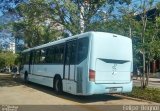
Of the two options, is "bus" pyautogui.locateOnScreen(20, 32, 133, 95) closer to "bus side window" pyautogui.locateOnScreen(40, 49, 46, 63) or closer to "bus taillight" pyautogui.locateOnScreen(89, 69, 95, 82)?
"bus taillight" pyautogui.locateOnScreen(89, 69, 95, 82)

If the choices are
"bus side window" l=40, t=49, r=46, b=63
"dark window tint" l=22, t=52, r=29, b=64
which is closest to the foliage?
"bus side window" l=40, t=49, r=46, b=63

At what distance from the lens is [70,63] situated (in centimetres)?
1711

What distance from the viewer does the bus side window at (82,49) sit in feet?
51.0

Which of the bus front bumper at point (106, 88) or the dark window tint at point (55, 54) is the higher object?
the dark window tint at point (55, 54)

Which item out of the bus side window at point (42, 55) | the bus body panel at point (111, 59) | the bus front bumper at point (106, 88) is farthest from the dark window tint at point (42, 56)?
the bus front bumper at point (106, 88)

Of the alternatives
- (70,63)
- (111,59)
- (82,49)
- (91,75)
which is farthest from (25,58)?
(91,75)

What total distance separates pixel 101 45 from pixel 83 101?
254cm

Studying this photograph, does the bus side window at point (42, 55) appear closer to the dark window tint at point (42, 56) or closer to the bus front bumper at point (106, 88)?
the dark window tint at point (42, 56)

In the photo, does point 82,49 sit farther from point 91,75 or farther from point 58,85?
point 58,85

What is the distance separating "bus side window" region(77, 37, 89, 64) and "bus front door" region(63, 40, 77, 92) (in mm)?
531

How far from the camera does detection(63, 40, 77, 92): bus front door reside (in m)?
16.7

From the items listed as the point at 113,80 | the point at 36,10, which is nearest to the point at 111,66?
the point at 113,80

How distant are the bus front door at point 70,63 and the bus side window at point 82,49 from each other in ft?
1.74

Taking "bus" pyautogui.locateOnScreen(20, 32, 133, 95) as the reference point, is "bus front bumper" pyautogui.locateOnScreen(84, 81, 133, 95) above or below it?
below
